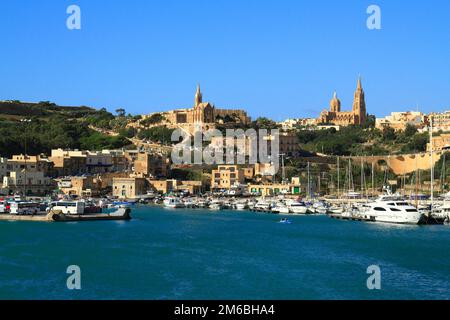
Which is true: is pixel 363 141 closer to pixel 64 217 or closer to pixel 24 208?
pixel 24 208

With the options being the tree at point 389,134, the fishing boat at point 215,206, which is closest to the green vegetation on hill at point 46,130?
the fishing boat at point 215,206

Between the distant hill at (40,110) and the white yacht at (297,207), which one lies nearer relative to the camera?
the white yacht at (297,207)

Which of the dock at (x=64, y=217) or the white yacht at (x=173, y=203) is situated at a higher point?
the white yacht at (x=173, y=203)

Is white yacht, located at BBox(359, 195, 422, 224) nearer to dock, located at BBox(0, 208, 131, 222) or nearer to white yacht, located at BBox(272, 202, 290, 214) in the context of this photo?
white yacht, located at BBox(272, 202, 290, 214)

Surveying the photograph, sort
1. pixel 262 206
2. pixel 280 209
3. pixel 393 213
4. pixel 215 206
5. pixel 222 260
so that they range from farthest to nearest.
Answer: pixel 215 206 < pixel 262 206 < pixel 280 209 < pixel 393 213 < pixel 222 260

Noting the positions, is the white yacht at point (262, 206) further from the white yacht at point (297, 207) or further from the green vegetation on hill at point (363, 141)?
the green vegetation on hill at point (363, 141)

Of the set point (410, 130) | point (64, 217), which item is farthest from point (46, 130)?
point (410, 130)
